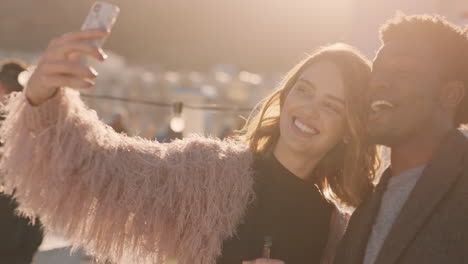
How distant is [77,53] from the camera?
1.74m

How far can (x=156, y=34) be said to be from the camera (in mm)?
67000

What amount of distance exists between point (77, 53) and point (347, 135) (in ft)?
3.72

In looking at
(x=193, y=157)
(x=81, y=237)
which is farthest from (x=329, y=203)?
(x=81, y=237)

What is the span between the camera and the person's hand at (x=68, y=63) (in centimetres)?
169

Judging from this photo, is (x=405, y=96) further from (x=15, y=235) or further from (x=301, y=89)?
(x=15, y=235)

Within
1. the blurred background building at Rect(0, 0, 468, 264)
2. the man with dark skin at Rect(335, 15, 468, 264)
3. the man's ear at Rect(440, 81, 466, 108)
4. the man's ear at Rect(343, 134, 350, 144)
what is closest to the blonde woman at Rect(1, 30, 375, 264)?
the man's ear at Rect(343, 134, 350, 144)

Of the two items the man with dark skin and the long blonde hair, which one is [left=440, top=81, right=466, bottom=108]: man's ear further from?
the long blonde hair

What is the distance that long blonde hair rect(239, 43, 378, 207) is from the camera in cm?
230

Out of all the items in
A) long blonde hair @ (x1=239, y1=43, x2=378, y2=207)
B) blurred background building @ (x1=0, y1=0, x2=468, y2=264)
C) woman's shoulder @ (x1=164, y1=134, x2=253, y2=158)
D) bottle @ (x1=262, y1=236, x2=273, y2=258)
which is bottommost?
bottle @ (x1=262, y1=236, x2=273, y2=258)

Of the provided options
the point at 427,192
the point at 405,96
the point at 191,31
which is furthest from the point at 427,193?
the point at 191,31

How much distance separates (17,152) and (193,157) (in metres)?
0.60

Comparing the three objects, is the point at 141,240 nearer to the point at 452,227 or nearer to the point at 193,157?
the point at 193,157

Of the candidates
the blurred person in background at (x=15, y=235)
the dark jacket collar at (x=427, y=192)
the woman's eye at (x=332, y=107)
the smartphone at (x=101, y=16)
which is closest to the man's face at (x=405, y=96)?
the dark jacket collar at (x=427, y=192)

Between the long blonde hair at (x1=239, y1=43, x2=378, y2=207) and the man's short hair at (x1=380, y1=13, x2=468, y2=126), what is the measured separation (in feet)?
0.69
